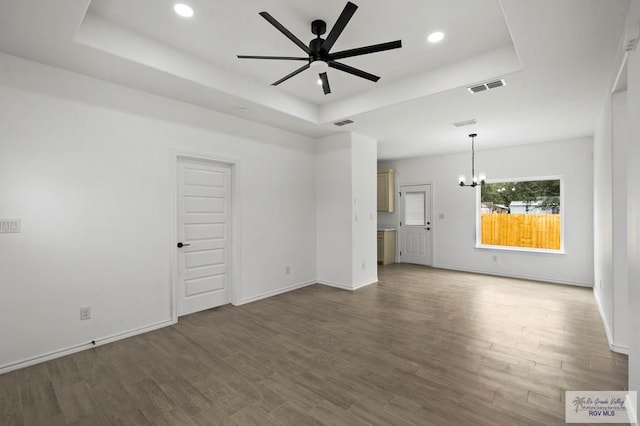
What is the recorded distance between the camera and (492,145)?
6.37 metres

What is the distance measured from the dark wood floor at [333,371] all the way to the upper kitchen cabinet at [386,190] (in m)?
4.13

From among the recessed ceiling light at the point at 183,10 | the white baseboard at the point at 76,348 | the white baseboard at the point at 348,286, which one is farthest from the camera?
the white baseboard at the point at 348,286

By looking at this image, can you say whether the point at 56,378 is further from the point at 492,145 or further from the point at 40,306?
the point at 492,145

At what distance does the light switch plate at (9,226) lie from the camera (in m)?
2.71

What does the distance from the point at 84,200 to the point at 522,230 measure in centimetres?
755

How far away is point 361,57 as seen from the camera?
3.32 m

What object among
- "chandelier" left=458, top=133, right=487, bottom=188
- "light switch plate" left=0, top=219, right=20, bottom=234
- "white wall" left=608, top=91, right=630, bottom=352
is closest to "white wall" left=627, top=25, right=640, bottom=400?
"white wall" left=608, top=91, right=630, bottom=352

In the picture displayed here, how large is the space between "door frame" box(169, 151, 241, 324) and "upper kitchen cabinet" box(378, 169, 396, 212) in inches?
183

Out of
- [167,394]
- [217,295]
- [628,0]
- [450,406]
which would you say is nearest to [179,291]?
[217,295]

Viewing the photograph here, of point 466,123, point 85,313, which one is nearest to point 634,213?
point 466,123

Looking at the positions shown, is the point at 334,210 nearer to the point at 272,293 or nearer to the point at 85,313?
the point at 272,293

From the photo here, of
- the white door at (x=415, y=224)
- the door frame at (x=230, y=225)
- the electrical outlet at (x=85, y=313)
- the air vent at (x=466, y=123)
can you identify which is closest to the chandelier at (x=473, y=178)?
the white door at (x=415, y=224)

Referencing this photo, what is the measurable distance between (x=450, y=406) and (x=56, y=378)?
3225 mm

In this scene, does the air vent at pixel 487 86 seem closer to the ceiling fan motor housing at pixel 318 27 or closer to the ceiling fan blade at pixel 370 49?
the ceiling fan blade at pixel 370 49
